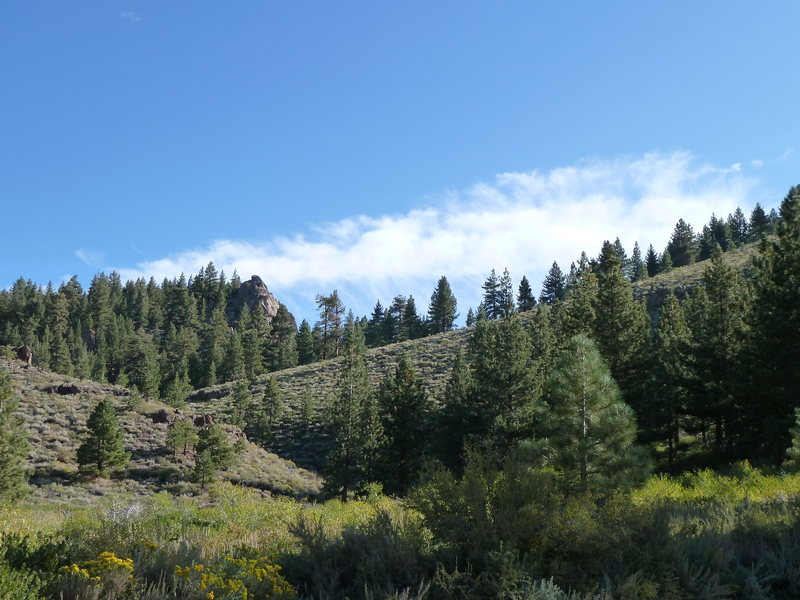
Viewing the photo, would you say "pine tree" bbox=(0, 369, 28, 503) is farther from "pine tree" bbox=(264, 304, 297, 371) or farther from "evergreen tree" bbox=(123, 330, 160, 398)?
"pine tree" bbox=(264, 304, 297, 371)

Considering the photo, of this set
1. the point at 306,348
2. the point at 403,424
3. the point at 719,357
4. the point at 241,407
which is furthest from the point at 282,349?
the point at 719,357

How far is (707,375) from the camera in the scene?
26906 mm

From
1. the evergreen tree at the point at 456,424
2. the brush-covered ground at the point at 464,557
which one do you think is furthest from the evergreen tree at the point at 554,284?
the brush-covered ground at the point at 464,557

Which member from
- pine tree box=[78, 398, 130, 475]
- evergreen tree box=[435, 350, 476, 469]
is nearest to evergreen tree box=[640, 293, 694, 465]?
evergreen tree box=[435, 350, 476, 469]

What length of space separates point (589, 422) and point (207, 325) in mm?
109787

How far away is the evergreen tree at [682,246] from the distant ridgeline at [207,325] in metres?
0.20

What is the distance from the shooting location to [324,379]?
248 ft

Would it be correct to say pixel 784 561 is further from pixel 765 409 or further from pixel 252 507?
pixel 765 409

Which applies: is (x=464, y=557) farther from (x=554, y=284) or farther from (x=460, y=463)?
(x=554, y=284)

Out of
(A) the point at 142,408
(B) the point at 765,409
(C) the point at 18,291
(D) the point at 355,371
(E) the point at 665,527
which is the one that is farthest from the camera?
(C) the point at 18,291

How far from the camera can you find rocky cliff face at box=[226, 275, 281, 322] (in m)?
146

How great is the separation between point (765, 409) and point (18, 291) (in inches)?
6221

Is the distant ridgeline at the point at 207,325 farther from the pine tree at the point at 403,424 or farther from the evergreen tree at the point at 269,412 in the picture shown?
the pine tree at the point at 403,424

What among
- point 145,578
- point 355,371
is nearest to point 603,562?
point 145,578
